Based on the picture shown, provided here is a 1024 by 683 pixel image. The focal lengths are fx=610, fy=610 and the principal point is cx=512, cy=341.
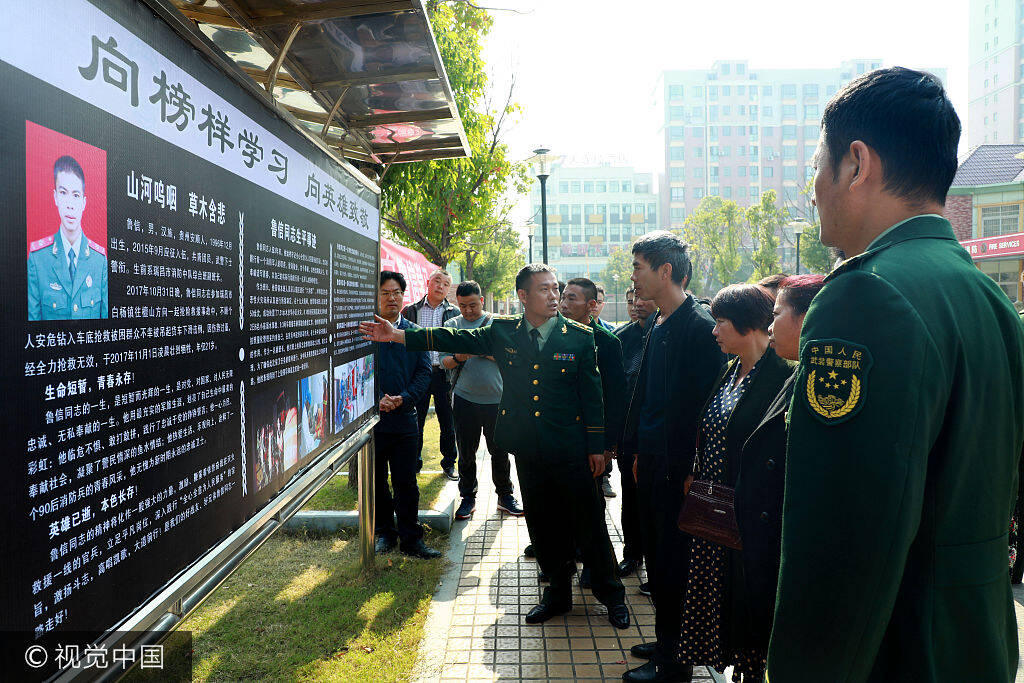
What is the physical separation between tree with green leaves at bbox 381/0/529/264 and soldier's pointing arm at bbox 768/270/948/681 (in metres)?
6.40

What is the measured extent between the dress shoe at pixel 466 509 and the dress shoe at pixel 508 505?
0.25 metres

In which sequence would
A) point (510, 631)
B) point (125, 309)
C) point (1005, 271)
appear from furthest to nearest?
point (1005, 271), point (510, 631), point (125, 309)

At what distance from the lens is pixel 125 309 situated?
56.9 inches

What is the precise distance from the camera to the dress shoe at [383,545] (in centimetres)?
459

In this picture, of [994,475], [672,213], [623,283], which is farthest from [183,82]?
[672,213]

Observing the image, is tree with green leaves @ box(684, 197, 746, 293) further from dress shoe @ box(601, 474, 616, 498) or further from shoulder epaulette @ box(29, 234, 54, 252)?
shoulder epaulette @ box(29, 234, 54, 252)

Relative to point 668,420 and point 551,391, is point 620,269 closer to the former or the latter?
point 551,391

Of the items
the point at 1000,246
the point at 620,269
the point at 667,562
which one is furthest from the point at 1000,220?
the point at 620,269

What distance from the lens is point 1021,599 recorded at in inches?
158

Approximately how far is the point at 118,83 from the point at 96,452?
2.85ft

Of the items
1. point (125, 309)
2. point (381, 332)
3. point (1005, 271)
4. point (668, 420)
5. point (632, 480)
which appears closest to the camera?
point (125, 309)

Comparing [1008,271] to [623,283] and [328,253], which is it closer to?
[328,253]

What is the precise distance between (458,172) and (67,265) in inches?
434

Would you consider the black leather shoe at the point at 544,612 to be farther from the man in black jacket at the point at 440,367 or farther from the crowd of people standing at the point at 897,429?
the man in black jacket at the point at 440,367
